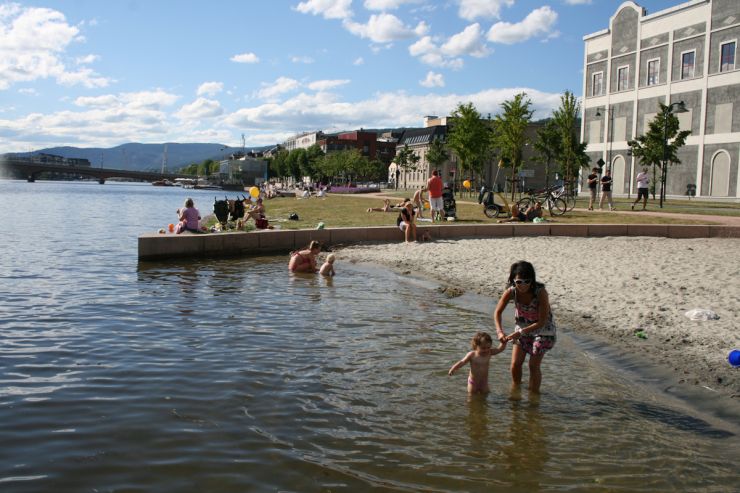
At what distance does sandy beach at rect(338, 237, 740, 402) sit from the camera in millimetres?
8414

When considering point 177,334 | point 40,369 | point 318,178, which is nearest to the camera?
point 40,369

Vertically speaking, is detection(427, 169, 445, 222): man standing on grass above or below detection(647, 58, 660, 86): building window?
below

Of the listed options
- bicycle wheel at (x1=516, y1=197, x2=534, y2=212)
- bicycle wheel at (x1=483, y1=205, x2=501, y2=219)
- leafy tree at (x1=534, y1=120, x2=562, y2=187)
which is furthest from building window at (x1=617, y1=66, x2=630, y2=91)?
bicycle wheel at (x1=483, y1=205, x2=501, y2=219)

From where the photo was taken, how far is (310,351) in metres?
8.61

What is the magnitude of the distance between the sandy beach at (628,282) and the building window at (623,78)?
40182 mm

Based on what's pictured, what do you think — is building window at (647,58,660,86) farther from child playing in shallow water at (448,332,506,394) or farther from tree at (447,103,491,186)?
child playing in shallow water at (448,332,506,394)

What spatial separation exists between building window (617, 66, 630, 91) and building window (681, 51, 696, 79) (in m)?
5.65

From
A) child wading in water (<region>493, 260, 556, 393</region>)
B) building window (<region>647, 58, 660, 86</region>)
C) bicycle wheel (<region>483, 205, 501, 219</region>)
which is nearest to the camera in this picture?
child wading in water (<region>493, 260, 556, 393</region>)

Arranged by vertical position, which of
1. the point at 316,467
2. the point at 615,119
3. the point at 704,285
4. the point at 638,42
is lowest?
the point at 316,467

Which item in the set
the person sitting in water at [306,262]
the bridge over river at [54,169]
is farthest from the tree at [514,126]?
the bridge over river at [54,169]

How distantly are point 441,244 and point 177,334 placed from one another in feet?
38.2

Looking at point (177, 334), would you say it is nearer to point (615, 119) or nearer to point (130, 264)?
point (130, 264)

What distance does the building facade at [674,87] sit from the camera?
47156 millimetres

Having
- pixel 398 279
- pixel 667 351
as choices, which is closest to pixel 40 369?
pixel 667 351
